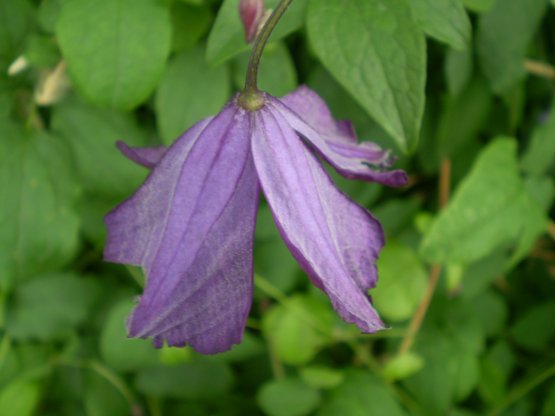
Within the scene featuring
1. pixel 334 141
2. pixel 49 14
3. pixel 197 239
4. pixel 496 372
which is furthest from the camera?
pixel 496 372

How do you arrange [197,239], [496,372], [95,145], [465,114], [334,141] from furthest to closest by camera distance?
[496,372] < [465,114] < [95,145] < [334,141] < [197,239]

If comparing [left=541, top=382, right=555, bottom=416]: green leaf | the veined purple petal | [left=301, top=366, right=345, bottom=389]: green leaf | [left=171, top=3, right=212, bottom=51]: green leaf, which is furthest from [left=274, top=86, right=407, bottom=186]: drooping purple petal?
[left=541, top=382, right=555, bottom=416]: green leaf

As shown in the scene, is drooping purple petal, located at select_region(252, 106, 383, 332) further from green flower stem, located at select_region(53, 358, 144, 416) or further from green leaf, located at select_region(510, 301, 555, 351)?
green leaf, located at select_region(510, 301, 555, 351)

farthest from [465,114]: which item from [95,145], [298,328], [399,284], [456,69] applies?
[95,145]

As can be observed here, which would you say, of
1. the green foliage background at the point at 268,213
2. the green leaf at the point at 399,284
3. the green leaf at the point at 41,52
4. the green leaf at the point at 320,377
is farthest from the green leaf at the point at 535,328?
the green leaf at the point at 41,52

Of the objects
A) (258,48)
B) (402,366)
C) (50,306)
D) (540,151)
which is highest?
(258,48)

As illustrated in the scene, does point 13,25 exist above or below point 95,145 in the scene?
above

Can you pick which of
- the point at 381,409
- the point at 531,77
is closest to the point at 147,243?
the point at 381,409

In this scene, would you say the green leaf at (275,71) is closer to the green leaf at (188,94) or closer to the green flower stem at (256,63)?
the green leaf at (188,94)

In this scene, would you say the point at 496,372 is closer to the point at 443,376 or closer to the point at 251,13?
the point at 443,376
